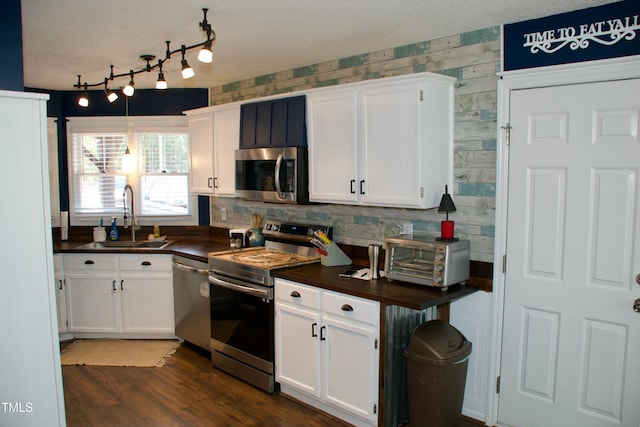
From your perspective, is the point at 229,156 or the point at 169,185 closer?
the point at 229,156

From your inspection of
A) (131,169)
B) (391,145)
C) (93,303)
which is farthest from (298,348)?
(131,169)

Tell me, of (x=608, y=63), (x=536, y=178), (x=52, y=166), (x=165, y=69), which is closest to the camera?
(x=608, y=63)

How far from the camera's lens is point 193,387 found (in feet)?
12.7

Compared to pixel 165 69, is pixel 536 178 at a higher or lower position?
lower

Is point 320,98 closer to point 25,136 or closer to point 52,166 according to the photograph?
point 25,136

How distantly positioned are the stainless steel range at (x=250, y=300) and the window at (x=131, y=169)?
1.49 metres

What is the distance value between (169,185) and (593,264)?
13.5 feet

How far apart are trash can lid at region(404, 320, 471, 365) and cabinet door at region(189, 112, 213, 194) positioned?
2661mm

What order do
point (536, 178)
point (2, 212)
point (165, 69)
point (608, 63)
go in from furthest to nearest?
point (165, 69) → point (536, 178) → point (608, 63) → point (2, 212)

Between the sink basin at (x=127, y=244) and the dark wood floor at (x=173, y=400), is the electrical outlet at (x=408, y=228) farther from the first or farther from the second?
the sink basin at (x=127, y=244)

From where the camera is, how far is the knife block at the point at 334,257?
3785 mm

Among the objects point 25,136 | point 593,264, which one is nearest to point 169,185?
point 25,136

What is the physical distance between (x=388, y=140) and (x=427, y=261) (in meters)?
0.81

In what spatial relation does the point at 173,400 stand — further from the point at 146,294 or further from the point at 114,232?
the point at 114,232
